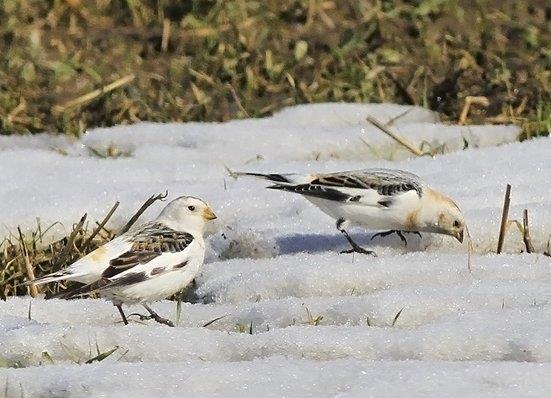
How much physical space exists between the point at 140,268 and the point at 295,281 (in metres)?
0.66

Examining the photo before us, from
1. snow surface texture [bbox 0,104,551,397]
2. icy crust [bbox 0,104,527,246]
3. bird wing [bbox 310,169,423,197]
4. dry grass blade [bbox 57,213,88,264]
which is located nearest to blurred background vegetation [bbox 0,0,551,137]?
icy crust [bbox 0,104,527,246]

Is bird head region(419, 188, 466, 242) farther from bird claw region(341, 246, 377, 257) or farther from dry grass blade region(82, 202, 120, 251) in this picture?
dry grass blade region(82, 202, 120, 251)

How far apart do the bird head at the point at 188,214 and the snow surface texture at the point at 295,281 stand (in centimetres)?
21

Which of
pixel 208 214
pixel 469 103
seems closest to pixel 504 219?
pixel 208 214

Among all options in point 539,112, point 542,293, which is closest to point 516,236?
point 542,293

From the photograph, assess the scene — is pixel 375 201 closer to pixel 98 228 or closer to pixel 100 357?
pixel 98 228

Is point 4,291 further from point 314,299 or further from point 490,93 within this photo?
point 490,93

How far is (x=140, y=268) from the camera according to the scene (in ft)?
18.8

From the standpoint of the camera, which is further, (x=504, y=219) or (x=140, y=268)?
(x=504, y=219)

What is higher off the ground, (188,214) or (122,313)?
(188,214)

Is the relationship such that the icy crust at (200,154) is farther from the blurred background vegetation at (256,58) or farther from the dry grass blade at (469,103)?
the blurred background vegetation at (256,58)

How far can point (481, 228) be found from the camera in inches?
255

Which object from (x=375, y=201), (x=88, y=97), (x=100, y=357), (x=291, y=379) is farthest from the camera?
(x=88, y=97)

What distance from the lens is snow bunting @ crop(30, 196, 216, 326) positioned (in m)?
5.62
